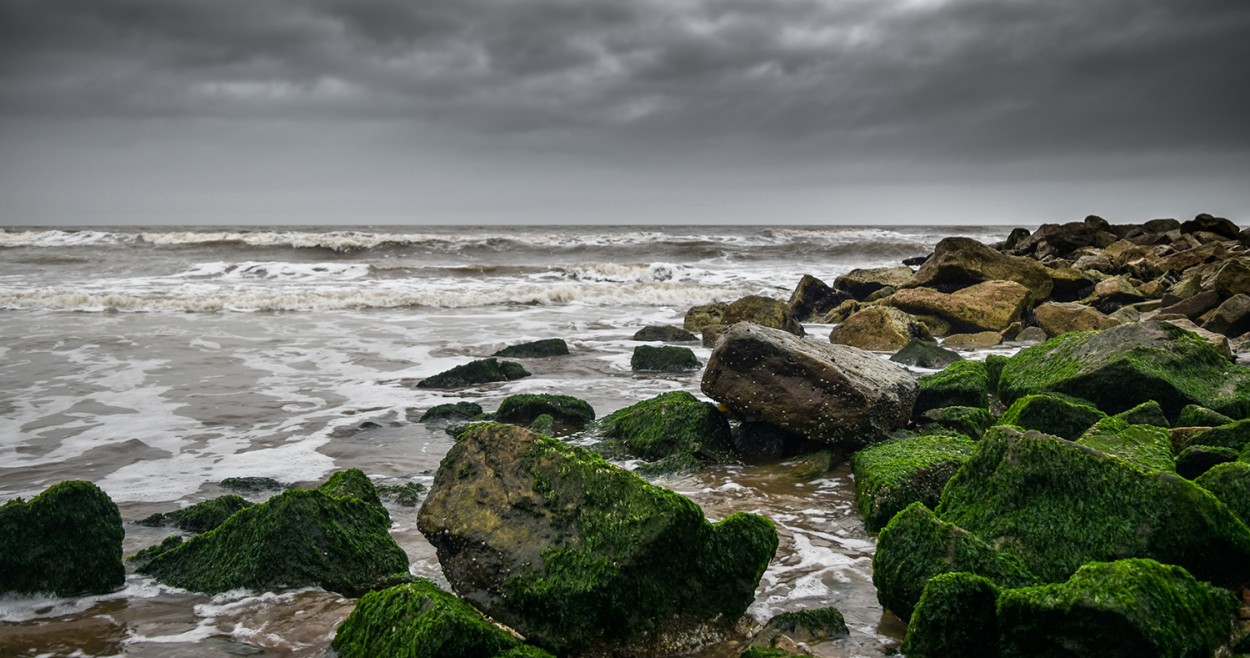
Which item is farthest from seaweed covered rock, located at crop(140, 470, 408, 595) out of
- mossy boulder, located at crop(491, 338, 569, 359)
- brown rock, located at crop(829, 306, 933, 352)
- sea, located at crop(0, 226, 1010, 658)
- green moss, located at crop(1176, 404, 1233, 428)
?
brown rock, located at crop(829, 306, 933, 352)

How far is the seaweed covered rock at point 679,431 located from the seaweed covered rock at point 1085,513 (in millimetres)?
2154

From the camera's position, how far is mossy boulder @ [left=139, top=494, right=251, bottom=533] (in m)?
4.60

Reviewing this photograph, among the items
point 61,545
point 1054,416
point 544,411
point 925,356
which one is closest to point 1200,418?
point 1054,416

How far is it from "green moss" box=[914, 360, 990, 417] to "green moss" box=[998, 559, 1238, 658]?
142 inches

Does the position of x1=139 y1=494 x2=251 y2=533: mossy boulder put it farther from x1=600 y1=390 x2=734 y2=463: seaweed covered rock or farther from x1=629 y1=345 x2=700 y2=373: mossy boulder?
x1=629 y1=345 x2=700 y2=373: mossy boulder

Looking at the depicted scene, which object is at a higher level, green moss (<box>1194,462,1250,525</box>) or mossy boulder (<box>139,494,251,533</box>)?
green moss (<box>1194,462,1250,525</box>)

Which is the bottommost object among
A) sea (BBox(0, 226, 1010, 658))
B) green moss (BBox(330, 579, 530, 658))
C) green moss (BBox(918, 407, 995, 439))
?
sea (BBox(0, 226, 1010, 658))

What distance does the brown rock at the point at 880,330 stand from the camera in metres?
10.8

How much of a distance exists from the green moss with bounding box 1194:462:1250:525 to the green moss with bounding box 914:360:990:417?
8.48 ft

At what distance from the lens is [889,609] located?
3.40 metres

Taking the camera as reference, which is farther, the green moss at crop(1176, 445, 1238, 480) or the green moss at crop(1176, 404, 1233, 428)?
the green moss at crop(1176, 404, 1233, 428)

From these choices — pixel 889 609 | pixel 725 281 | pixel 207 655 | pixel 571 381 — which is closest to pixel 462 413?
pixel 571 381

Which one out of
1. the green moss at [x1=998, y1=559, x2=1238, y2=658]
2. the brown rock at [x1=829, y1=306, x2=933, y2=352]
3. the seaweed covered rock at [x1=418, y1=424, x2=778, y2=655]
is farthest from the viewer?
the brown rock at [x1=829, y1=306, x2=933, y2=352]

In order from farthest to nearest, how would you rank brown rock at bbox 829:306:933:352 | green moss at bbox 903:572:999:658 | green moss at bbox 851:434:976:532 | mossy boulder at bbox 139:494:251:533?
brown rock at bbox 829:306:933:352 → mossy boulder at bbox 139:494:251:533 → green moss at bbox 851:434:976:532 → green moss at bbox 903:572:999:658
